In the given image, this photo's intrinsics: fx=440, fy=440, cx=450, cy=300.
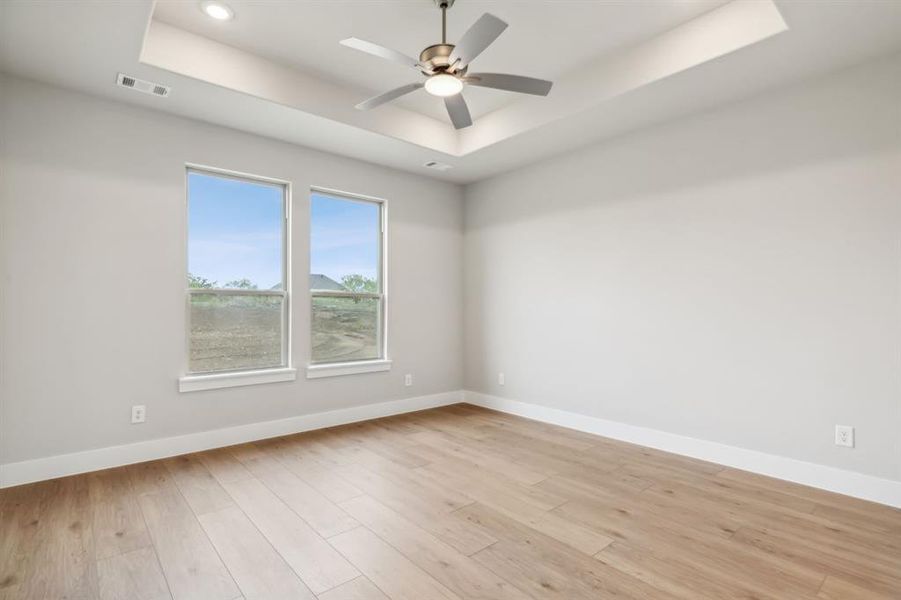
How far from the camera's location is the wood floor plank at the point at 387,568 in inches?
71.8

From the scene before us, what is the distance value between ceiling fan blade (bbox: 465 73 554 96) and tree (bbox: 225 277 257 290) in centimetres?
263

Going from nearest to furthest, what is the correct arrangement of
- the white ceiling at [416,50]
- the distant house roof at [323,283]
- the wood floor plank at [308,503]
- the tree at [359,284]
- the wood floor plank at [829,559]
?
the wood floor plank at [829,559], the wood floor plank at [308,503], the white ceiling at [416,50], the distant house roof at [323,283], the tree at [359,284]

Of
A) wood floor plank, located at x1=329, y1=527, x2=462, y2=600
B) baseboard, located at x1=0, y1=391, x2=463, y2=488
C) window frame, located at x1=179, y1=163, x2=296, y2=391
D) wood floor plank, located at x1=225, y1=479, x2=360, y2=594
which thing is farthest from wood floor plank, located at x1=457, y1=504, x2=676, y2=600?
window frame, located at x1=179, y1=163, x2=296, y2=391

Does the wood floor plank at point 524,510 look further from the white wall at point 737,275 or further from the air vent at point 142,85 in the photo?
the air vent at point 142,85

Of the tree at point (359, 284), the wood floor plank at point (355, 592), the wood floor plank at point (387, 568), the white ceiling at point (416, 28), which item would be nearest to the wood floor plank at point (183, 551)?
the wood floor plank at point (355, 592)

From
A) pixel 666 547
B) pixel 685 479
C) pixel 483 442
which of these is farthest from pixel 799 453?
pixel 483 442

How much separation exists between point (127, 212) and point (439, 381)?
347 centimetres

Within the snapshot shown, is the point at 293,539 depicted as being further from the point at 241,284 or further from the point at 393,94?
the point at 393,94

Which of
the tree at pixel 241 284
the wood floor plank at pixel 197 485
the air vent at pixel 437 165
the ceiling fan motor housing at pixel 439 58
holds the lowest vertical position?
the wood floor plank at pixel 197 485

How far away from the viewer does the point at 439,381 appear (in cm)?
533

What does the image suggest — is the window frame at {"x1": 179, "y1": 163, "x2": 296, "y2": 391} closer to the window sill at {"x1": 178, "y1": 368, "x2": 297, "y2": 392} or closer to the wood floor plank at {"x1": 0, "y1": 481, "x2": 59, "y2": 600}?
the window sill at {"x1": 178, "y1": 368, "x2": 297, "y2": 392}

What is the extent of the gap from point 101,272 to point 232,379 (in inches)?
49.2

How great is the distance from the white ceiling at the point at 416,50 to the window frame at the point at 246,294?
439 mm

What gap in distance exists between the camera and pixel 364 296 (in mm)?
4773
